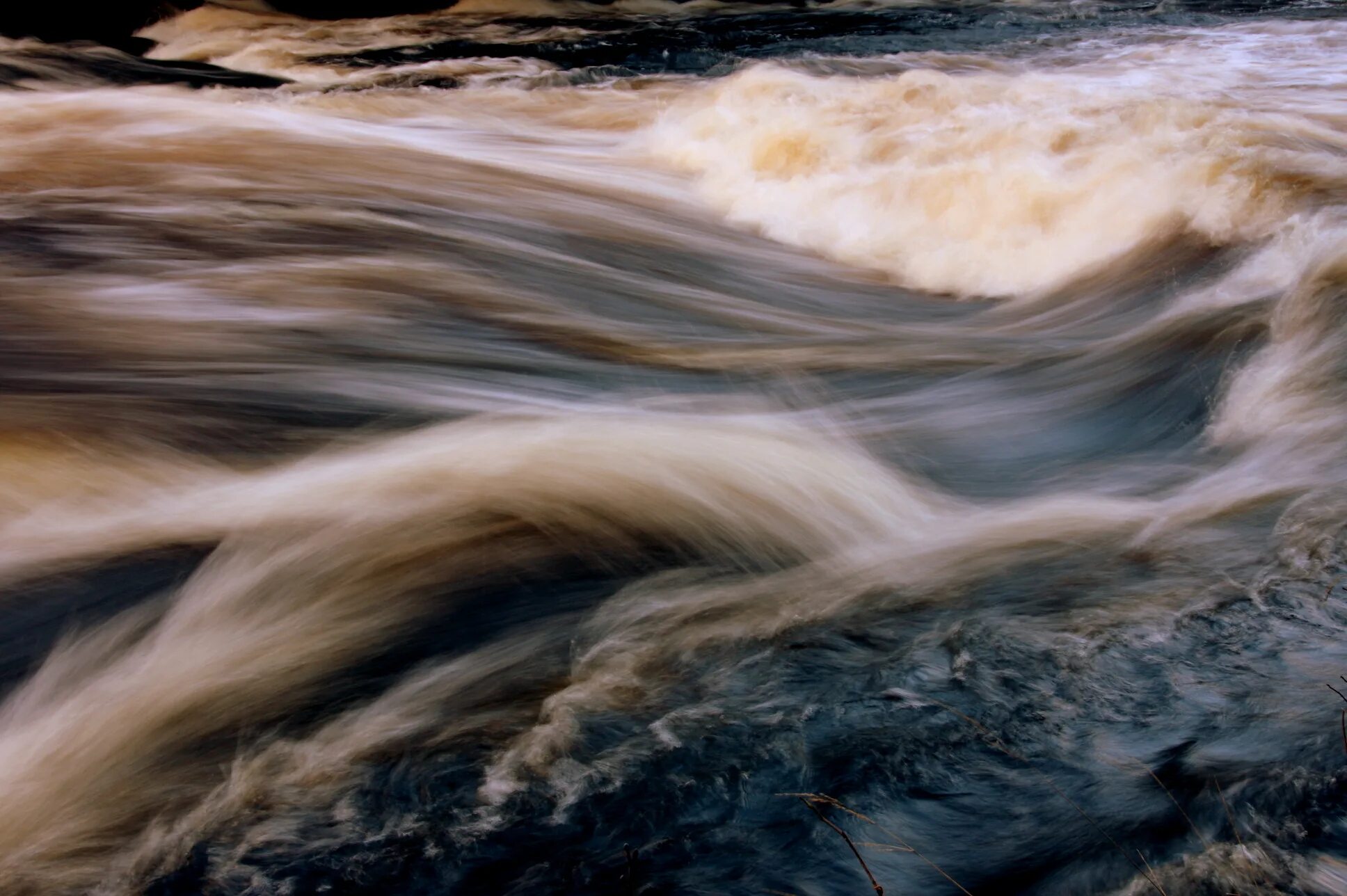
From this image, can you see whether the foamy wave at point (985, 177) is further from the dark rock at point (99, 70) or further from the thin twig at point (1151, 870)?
the dark rock at point (99, 70)

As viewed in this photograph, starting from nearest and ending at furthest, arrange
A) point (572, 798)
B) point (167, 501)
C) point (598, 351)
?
1. point (572, 798)
2. point (167, 501)
3. point (598, 351)

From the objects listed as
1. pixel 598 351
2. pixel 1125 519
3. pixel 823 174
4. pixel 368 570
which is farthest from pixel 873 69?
pixel 368 570

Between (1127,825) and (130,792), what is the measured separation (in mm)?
1872

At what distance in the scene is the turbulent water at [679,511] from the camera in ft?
7.27

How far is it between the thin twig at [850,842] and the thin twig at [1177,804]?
56 cm

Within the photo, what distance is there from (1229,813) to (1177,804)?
3.4 inches

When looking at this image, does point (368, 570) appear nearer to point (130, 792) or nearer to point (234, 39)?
point (130, 792)

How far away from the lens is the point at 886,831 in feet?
7.14

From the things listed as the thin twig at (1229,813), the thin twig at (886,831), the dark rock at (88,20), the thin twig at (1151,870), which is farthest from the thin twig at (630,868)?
the dark rock at (88,20)

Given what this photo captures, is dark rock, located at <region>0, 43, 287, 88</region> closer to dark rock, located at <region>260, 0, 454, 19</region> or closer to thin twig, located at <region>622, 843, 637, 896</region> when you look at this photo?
dark rock, located at <region>260, 0, 454, 19</region>

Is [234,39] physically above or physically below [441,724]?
above

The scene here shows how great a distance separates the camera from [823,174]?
6.81 metres

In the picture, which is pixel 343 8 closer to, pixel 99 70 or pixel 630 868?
pixel 99 70

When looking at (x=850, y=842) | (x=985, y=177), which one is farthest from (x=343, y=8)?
(x=850, y=842)
